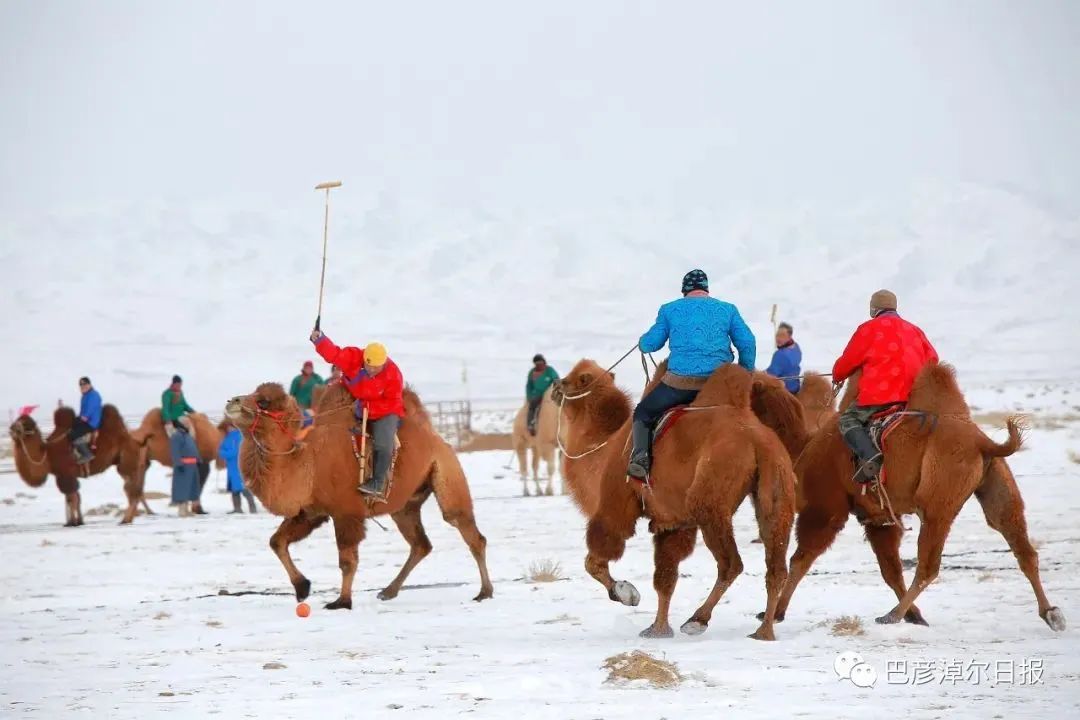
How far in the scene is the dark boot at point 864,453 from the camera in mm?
8719

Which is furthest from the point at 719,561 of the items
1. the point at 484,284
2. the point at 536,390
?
the point at 484,284

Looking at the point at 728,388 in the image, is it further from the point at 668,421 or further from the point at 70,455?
the point at 70,455

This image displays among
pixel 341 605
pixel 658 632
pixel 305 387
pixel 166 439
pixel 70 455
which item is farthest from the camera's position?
pixel 305 387

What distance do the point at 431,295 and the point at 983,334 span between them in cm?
4349

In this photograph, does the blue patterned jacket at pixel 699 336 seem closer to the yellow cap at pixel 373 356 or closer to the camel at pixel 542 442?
the yellow cap at pixel 373 356

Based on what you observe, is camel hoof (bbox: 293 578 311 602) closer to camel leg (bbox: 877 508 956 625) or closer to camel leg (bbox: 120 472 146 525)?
camel leg (bbox: 877 508 956 625)

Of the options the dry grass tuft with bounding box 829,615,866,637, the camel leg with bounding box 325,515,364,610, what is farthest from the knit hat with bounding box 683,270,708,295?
the camel leg with bounding box 325,515,364,610

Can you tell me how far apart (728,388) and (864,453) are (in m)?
0.86

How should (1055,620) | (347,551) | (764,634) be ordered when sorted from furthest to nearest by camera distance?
1. (347,551)
2. (764,634)
3. (1055,620)

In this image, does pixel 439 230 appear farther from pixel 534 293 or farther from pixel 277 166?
pixel 277 166

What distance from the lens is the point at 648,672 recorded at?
7.21 metres

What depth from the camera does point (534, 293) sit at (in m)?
123

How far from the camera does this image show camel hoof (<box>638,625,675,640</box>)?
28.7 feet

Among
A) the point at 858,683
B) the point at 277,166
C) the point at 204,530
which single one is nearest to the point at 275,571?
the point at 204,530
